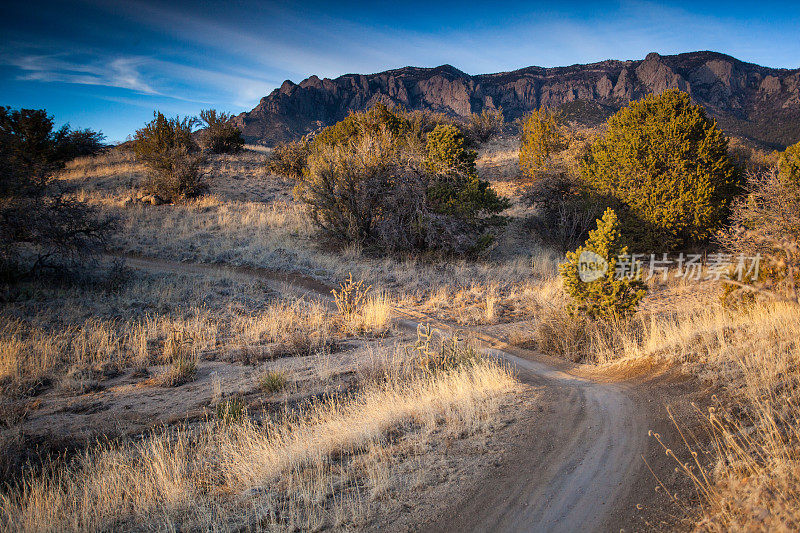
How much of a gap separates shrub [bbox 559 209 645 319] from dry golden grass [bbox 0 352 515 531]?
3.49m

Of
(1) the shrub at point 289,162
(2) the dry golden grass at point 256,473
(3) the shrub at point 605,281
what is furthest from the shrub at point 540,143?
(2) the dry golden grass at point 256,473

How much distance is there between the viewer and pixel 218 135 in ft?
118

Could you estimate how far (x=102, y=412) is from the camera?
6.01 metres

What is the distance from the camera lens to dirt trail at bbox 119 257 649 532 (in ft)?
10.1

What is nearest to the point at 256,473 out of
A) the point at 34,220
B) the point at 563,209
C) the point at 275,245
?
the point at 34,220

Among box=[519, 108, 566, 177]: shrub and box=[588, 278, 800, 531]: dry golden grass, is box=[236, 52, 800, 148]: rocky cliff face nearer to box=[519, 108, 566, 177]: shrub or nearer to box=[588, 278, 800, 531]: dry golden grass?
box=[519, 108, 566, 177]: shrub

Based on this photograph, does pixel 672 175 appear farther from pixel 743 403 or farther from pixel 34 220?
pixel 34 220

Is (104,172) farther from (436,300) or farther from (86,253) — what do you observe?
(436,300)

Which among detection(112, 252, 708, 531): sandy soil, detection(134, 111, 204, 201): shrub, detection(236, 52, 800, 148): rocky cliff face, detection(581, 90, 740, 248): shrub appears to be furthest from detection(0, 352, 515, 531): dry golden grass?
detection(236, 52, 800, 148): rocky cliff face

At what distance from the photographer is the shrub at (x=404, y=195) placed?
17016 millimetres

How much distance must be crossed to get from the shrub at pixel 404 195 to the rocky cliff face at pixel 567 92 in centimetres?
3477

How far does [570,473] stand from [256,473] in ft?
10.0

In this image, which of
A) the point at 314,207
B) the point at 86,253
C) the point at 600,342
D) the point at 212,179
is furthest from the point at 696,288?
the point at 212,179

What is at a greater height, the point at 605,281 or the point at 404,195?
the point at 404,195
